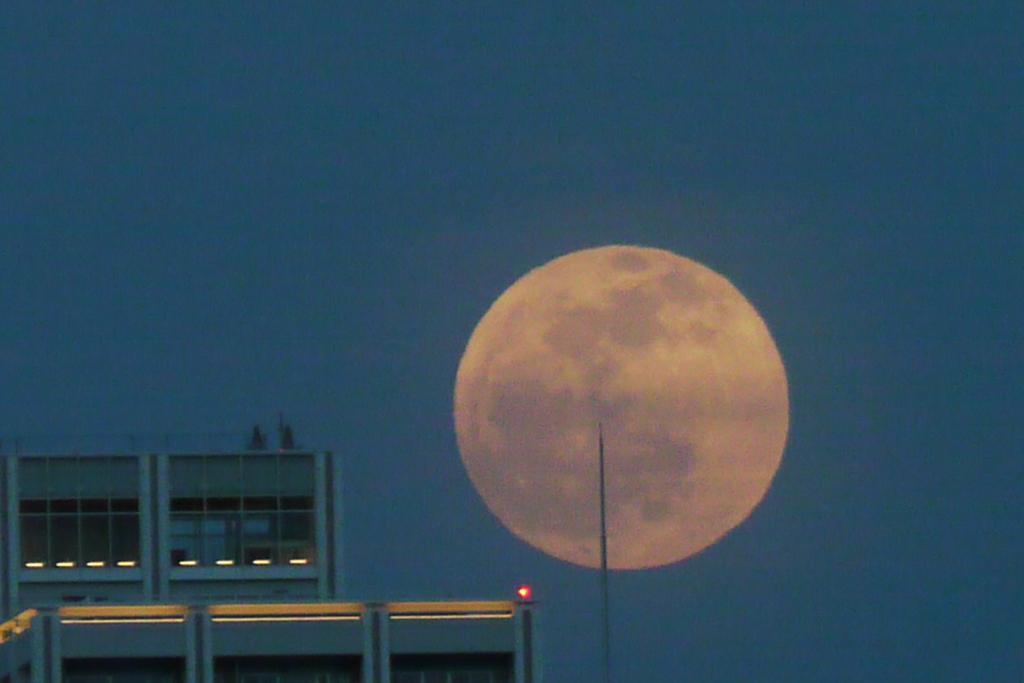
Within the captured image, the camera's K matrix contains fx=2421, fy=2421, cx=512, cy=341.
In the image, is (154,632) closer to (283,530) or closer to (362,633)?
(362,633)

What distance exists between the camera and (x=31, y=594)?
10600 centimetres

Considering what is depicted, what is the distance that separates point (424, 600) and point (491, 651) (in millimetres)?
2762

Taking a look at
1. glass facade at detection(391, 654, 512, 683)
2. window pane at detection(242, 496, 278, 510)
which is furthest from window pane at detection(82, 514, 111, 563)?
glass facade at detection(391, 654, 512, 683)

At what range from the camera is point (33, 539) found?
108m

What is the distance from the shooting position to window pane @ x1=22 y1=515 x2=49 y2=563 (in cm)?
10719

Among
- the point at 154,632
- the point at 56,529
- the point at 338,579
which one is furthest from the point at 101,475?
the point at 154,632

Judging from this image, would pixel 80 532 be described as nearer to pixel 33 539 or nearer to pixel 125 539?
pixel 125 539

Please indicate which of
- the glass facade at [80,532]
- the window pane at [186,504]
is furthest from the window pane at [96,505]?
the window pane at [186,504]

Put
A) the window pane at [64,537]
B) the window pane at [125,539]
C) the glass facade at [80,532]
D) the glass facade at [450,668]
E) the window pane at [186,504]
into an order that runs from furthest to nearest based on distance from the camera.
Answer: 1. the window pane at [186,504]
2. the window pane at [125,539]
3. the glass facade at [80,532]
4. the window pane at [64,537]
5. the glass facade at [450,668]

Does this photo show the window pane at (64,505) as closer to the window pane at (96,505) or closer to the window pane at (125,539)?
the window pane at (96,505)

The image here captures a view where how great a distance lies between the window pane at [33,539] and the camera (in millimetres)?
107188

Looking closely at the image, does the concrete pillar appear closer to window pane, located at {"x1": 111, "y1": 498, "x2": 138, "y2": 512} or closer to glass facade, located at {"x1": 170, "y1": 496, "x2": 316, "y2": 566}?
glass facade, located at {"x1": 170, "y1": 496, "x2": 316, "y2": 566}

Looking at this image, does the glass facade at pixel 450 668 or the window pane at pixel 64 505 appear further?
the window pane at pixel 64 505

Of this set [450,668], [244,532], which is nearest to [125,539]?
[244,532]
